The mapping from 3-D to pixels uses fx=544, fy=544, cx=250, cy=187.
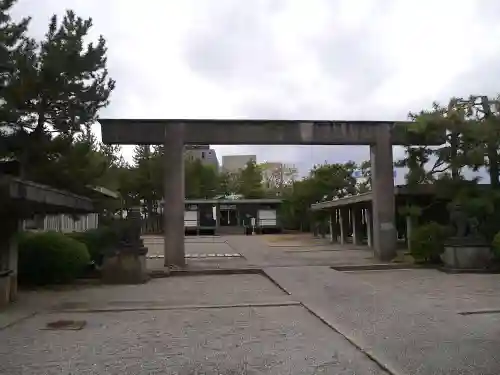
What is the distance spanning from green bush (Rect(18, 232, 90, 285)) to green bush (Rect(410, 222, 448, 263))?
10500 mm

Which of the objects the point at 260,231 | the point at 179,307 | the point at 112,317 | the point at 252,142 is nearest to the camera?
the point at 112,317

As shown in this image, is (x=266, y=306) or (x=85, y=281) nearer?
(x=266, y=306)

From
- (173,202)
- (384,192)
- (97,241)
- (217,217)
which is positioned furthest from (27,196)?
(217,217)

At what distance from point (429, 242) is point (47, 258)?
1161cm

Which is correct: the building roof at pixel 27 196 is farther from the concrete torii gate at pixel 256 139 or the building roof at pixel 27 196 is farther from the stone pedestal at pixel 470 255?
the stone pedestal at pixel 470 255

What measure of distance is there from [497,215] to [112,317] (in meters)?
13.2

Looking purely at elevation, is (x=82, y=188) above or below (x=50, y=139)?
below

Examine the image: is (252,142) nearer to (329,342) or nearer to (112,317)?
(112,317)

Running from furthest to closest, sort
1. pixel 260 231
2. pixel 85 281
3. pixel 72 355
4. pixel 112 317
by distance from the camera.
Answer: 1. pixel 260 231
2. pixel 85 281
3. pixel 112 317
4. pixel 72 355

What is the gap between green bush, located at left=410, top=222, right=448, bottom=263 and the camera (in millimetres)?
17609

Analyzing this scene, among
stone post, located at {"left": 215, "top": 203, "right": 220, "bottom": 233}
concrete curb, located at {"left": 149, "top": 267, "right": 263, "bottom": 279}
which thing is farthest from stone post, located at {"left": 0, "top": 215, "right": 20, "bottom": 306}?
stone post, located at {"left": 215, "top": 203, "right": 220, "bottom": 233}

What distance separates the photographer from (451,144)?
17922 millimetres

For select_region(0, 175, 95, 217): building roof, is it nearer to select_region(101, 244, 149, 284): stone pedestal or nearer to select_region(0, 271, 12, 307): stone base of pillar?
select_region(0, 271, 12, 307): stone base of pillar

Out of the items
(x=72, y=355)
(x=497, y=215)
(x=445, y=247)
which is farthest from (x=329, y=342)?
(x=497, y=215)
